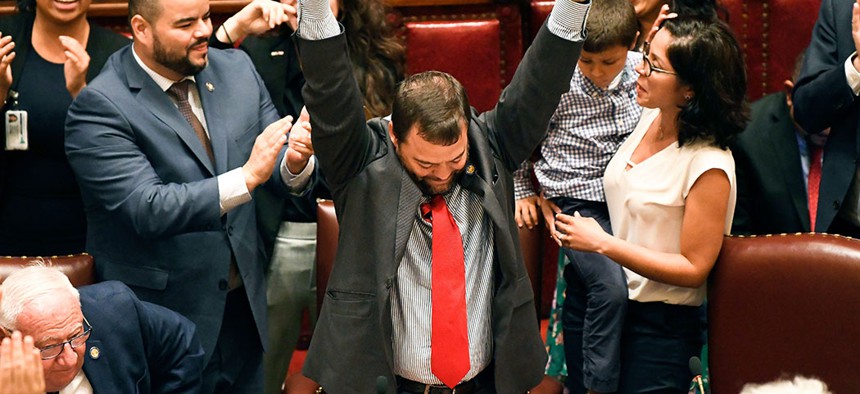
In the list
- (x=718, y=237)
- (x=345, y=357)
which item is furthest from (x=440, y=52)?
(x=345, y=357)

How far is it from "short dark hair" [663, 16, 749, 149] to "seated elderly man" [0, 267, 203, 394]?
119 centimetres

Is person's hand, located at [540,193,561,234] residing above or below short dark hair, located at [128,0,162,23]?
below

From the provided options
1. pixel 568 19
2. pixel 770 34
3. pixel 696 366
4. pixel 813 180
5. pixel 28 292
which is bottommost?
pixel 696 366

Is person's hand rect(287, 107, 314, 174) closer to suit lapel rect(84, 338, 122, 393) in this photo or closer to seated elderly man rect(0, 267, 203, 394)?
seated elderly man rect(0, 267, 203, 394)

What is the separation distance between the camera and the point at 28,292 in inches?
82.0

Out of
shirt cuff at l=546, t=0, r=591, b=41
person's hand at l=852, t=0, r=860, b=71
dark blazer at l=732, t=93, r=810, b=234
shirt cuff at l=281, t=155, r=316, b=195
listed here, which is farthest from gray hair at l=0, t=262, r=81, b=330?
person's hand at l=852, t=0, r=860, b=71

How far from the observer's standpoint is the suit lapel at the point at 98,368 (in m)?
2.19

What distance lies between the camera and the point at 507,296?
208 centimetres

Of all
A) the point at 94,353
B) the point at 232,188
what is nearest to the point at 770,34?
the point at 232,188

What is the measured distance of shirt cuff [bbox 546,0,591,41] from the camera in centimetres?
191

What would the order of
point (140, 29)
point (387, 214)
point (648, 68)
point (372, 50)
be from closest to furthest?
point (387, 214), point (648, 68), point (140, 29), point (372, 50)

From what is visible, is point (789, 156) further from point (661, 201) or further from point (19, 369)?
point (19, 369)

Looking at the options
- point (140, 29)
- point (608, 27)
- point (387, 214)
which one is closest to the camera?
point (387, 214)

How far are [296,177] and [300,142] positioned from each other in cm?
19
